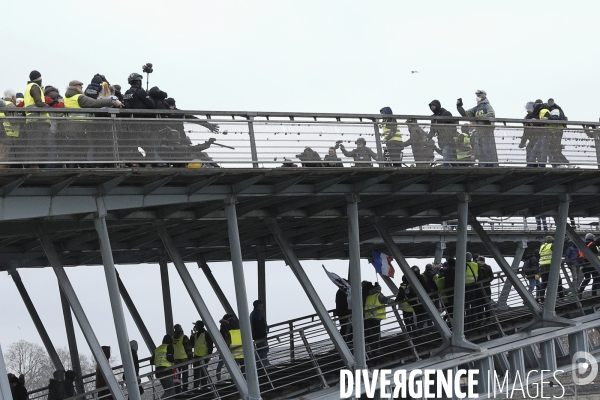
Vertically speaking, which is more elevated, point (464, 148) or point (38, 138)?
point (38, 138)

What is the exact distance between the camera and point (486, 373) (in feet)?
97.5

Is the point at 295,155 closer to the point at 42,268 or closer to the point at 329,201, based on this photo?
the point at 329,201

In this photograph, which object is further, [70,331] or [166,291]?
[166,291]

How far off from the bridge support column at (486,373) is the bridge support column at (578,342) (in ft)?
10.1

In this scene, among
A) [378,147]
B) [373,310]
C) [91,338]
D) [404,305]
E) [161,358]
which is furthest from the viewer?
[404,305]

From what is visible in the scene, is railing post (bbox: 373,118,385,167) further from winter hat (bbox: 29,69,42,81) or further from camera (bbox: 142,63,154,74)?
winter hat (bbox: 29,69,42,81)

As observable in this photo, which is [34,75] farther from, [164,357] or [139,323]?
[139,323]

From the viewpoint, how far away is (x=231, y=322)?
27812mm

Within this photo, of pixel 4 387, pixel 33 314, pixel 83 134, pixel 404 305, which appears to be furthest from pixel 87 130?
pixel 33 314

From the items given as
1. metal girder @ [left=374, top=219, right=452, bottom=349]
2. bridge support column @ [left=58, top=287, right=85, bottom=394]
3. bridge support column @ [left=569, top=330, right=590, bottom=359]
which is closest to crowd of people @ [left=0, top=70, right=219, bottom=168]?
metal girder @ [left=374, top=219, right=452, bottom=349]

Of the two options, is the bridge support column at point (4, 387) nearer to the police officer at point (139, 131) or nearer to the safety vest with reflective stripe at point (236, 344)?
the police officer at point (139, 131)

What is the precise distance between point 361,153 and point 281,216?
2837 millimetres

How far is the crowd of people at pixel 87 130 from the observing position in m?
21.1

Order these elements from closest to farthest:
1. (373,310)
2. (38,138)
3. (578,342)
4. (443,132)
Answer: (38,138), (443,132), (373,310), (578,342)
